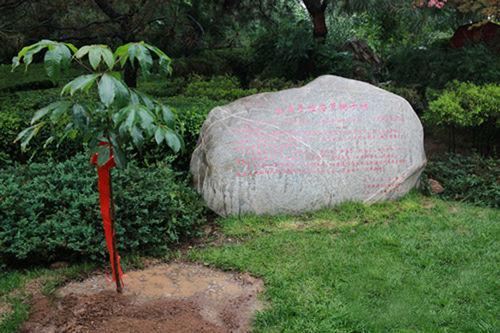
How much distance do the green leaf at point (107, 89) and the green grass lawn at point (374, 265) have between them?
1661 mm

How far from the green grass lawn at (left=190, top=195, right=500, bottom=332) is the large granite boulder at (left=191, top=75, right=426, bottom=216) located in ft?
0.62

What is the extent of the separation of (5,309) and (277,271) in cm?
186

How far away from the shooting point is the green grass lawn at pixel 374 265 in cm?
336

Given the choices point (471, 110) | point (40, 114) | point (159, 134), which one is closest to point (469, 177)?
point (471, 110)

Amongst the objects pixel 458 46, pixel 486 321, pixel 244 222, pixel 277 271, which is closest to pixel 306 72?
→ pixel 458 46

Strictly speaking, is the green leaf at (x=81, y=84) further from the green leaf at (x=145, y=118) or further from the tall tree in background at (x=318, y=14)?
the tall tree in background at (x=318, y=14)

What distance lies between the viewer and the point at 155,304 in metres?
3.53

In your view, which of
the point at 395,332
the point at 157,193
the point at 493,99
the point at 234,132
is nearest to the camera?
the point at 395,332

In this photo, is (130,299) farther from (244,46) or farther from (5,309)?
(244,46)

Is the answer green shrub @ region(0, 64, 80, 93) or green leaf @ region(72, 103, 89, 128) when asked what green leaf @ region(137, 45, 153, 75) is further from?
green shrub @ region(0, 64, 80, 93)

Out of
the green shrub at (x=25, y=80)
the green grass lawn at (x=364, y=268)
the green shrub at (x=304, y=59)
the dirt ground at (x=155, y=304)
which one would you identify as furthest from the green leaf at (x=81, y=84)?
the green shrub at (x=25, y=80)

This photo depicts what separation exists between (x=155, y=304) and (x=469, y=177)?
3824 millimetres

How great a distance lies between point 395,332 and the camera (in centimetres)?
323

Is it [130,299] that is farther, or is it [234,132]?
[234,132]
